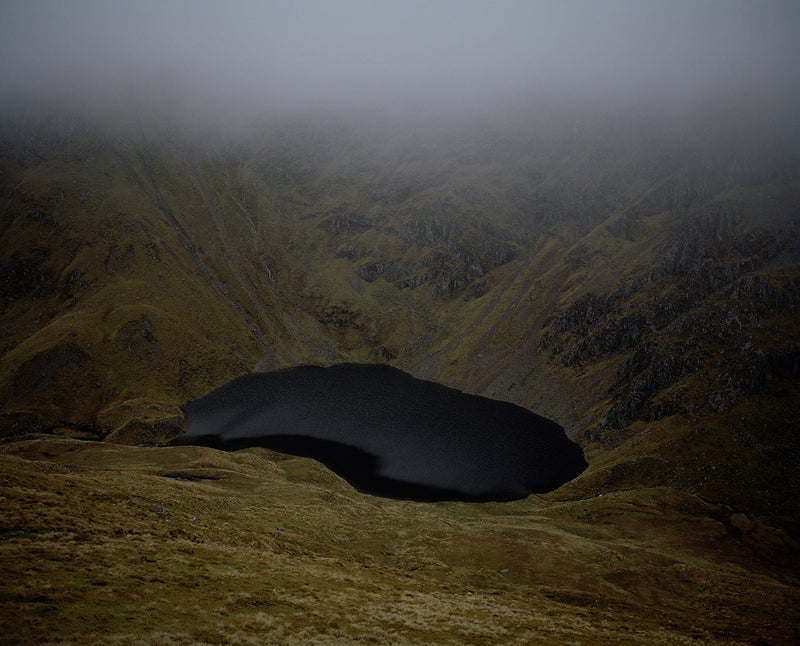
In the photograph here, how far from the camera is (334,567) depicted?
32.4 m

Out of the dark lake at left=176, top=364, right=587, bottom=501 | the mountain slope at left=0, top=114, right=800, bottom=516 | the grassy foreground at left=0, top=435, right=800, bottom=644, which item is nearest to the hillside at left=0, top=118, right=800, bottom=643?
the mountain slope at left=0, top=114, right=800, bottom=516

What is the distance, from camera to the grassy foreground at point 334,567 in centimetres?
1880

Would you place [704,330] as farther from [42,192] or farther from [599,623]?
[42,192]

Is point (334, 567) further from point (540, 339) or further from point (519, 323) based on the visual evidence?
point (519, 323)

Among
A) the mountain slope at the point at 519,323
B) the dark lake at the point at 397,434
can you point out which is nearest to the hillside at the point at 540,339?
the mountain slope at the point at 519,323

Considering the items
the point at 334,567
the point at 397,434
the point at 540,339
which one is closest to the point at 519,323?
the point at 540,339

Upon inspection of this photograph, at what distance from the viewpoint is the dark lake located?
86375 millimetres

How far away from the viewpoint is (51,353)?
117 m

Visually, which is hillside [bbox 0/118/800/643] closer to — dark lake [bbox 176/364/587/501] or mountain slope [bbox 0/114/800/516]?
mountain slope [bbox 0/114/800/516]

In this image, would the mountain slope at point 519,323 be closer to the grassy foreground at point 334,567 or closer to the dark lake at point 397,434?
the dark lake at point 397,434

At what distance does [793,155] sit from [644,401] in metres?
159

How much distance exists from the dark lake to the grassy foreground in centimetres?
1907

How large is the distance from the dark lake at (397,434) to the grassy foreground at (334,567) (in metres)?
19.1

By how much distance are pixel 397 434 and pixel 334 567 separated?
74.4m
